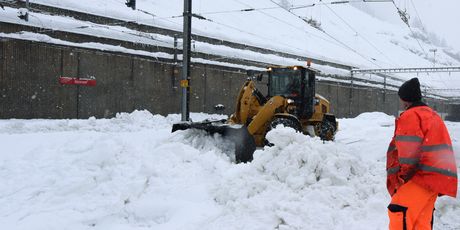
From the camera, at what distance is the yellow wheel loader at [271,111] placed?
31.7ft

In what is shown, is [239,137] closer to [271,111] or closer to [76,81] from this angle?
[271,111]

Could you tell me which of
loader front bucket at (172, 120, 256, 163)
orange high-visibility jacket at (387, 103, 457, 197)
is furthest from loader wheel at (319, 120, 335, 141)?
orange high-visibility jacket at (387, 103, 457, 197)

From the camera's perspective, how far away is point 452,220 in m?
5.47

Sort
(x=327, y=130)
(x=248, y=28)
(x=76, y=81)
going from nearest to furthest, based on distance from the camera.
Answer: (x=327, y=130), (x=76, y=81), (x=248, y=28)

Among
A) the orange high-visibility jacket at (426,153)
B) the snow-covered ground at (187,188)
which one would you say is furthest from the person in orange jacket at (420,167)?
the snow-covered ground at (187,188)

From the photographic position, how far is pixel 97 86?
69.8 feet

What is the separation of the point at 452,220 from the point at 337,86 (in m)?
35.1

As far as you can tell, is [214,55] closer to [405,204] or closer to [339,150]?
[339,150]

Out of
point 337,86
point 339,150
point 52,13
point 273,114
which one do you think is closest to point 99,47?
point 52,13

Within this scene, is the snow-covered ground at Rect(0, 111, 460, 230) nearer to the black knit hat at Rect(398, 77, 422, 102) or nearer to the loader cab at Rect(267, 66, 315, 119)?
the black knit hat at Rect(398, 77, 422, 102)

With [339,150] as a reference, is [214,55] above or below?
above

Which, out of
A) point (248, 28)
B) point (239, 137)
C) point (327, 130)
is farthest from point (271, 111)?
point (248, 28)

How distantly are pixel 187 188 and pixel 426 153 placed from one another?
3.89 meters

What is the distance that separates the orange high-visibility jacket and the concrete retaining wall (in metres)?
17.5
